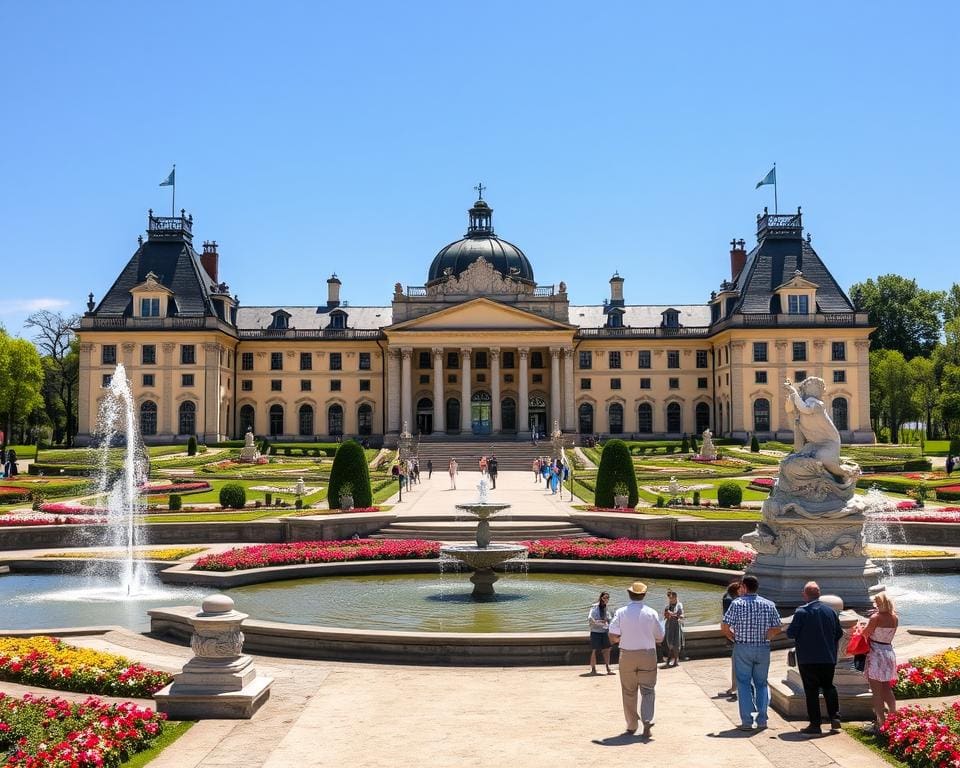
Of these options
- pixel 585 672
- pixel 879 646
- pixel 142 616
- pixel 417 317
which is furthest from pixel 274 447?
pixel 879 646

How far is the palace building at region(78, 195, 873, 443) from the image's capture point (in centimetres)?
7931

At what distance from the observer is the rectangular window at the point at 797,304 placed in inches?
3140

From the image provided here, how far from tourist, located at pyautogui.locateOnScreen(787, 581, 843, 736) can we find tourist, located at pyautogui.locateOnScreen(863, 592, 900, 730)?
1.43 ft

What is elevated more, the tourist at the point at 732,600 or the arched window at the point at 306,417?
the arched window at the point at 306,417

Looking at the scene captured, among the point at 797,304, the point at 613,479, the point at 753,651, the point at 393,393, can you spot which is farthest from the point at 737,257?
the point at 753,651

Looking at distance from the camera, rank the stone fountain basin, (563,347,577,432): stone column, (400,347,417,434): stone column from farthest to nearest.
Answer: (563,347,577,432): stone column, (400,347,417,434): stone column, the stone fountain basin

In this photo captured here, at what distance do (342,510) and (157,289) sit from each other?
51651 mm

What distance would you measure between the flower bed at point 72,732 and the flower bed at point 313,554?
11.7m

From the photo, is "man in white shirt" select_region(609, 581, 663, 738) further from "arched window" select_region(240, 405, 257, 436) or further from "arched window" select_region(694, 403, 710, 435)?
"arched window" select_region(240, 405, 257, 436)

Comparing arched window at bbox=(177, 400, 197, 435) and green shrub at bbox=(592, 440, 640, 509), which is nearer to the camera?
green shrub at bbox=(592, 440, 640, 509)

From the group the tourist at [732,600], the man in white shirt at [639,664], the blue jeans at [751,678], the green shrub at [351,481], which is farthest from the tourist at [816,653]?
the green shrub at [351,481]

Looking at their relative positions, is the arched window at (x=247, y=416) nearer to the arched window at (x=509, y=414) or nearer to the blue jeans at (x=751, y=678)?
the arched window at (x=509, y=414)

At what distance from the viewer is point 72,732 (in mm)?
10023

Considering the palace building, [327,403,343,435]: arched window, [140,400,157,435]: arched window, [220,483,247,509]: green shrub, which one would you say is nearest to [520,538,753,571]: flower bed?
[220,483,247,509]: green shrub
